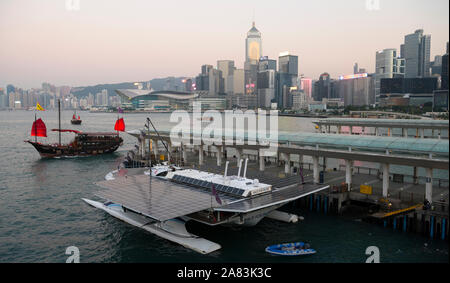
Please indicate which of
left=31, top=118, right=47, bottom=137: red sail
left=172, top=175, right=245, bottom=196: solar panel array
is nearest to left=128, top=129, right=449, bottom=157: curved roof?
left=172, top=175, right=245, bottom=196: solar panel array

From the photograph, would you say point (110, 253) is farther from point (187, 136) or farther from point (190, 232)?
point (187, 136)

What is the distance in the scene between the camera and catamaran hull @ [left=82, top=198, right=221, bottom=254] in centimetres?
2661

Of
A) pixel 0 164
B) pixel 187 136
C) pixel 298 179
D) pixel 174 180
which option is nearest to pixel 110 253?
pixel 174 180

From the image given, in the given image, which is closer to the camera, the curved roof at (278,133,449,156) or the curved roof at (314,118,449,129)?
the curved roof at (278,133,449,156)

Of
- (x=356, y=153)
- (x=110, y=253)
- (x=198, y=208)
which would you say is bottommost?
(x=110, y=253)

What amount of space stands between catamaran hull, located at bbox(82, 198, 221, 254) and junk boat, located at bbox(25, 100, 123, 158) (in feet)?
165

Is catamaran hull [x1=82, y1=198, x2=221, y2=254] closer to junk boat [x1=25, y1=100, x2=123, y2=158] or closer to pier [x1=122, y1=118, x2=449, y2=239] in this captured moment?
pier [x1=122, y1=118, x2=449, y2=239]

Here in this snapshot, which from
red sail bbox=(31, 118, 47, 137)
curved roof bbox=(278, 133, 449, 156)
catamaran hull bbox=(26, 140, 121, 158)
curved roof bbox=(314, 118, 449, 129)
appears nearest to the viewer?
curved roof bbox=(278, 133, 449, 156)

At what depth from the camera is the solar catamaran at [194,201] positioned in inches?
1048

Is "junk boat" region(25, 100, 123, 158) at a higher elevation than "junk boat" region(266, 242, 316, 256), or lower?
higher

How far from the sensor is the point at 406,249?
1025 inches

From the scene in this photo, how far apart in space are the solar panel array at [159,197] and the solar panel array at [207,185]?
2.19 feet

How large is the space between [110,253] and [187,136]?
89.5 ft

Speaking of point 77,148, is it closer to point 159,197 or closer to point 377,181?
point 159,197
